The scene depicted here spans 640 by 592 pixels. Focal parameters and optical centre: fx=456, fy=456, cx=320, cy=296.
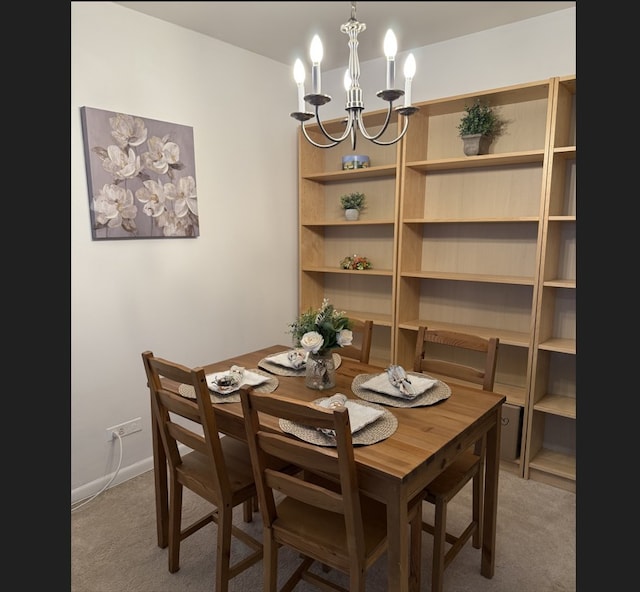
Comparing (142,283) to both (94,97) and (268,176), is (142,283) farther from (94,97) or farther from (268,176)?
(268,176)

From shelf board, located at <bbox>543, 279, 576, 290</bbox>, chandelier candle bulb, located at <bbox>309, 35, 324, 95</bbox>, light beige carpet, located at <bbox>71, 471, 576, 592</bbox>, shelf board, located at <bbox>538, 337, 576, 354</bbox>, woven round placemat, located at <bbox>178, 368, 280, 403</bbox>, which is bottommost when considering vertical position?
light beige carpet, located at <bbox>71, 471, 576, 592</bbox>

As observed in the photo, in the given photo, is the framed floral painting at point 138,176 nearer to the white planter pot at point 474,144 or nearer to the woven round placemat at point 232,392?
the woven round placemat at point 232,392

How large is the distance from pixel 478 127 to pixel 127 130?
205 cm

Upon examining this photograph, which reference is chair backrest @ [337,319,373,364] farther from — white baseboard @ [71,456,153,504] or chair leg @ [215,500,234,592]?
white baseboard @ [71,456,153,504]

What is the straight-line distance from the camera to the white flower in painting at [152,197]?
2658 millimetres

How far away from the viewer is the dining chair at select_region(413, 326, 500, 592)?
1.76m

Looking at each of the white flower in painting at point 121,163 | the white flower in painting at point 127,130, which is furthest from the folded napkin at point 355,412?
the white flower in painting at point 127,130

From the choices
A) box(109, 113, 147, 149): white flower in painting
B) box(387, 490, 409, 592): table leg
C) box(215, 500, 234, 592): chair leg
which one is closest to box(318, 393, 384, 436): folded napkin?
box(387, 490, 409, 592): table leg

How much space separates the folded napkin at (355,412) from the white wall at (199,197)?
4.85 ft

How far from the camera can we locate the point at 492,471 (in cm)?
195

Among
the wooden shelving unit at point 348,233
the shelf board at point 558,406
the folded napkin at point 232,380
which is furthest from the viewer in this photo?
the wooden shelving unit at point 348,233

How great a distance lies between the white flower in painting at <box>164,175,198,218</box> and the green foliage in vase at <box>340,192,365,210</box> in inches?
45.7

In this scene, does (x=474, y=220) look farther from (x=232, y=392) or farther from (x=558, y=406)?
(x=232, y=392)

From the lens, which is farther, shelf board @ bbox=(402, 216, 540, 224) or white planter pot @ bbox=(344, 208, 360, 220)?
white planter pot @ bbox=(344, 208, 360, 220)
